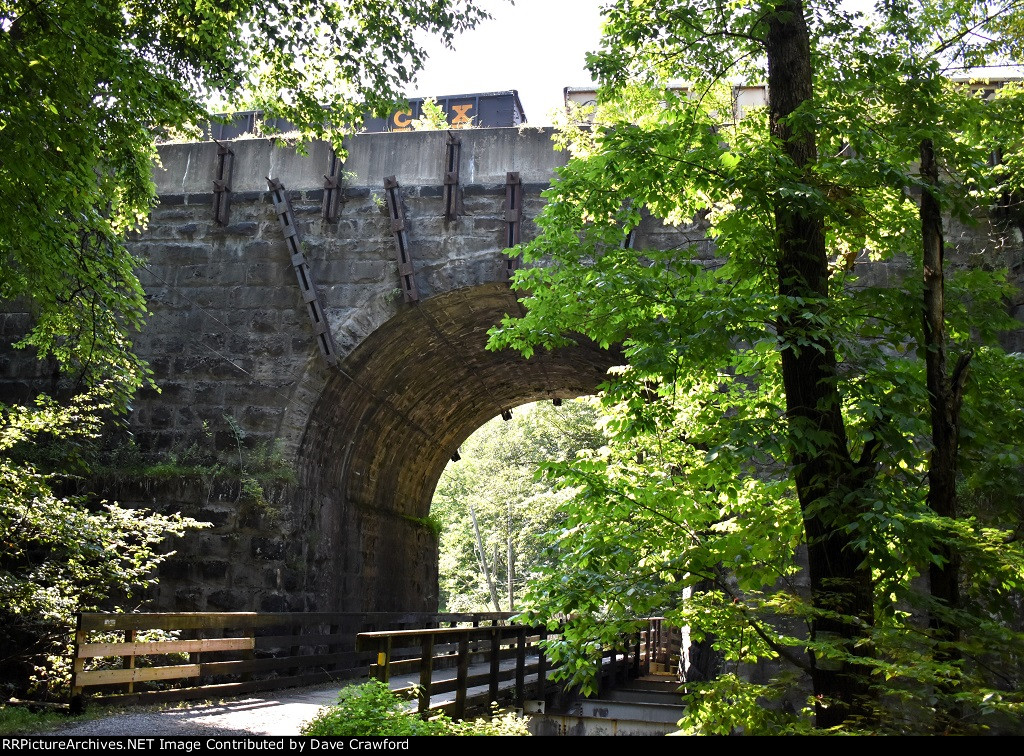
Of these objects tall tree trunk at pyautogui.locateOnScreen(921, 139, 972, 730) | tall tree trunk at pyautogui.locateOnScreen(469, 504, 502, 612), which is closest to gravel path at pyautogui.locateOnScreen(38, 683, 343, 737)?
tall tree trunk at pyautogui.locateOnScreen(921, 139, 972, 730)

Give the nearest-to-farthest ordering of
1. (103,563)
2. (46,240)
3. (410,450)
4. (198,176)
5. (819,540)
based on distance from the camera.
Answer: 1. (819,540)
2. (46,240)
3. (103,563)
4. (198,176)
5. (410,450)

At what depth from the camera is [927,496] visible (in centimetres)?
521

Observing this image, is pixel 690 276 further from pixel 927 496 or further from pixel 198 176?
pixel 198 176

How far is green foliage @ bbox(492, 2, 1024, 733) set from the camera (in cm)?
484

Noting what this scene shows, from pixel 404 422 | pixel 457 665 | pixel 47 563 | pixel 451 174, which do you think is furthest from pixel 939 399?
pixel 404 422

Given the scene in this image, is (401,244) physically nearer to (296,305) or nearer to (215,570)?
(296,305)

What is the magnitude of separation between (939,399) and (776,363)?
46.7 inches

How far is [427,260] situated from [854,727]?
865cm

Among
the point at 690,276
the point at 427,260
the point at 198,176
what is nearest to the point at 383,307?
the point at 427,260

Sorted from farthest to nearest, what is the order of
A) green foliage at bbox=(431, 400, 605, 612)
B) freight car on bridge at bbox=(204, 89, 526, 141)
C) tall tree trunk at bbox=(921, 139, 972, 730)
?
green foliage at bbox=(431, 400, 605, 612), freight car on bridge at bbox=(204, 89, 526, 141), tall tree trunk at bbox=(921, 139, 972, 730)

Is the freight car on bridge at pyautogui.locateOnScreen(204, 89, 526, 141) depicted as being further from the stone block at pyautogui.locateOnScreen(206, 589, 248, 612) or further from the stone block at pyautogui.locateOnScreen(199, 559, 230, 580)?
the stone block at pyautogui.locateOnScreen(206, 589, 248, 612)

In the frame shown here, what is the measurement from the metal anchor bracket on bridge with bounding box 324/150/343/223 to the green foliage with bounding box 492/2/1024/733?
6.44 m

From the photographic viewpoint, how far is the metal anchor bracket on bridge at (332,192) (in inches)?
481

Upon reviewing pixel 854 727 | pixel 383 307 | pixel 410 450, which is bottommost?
pixel 854 727
